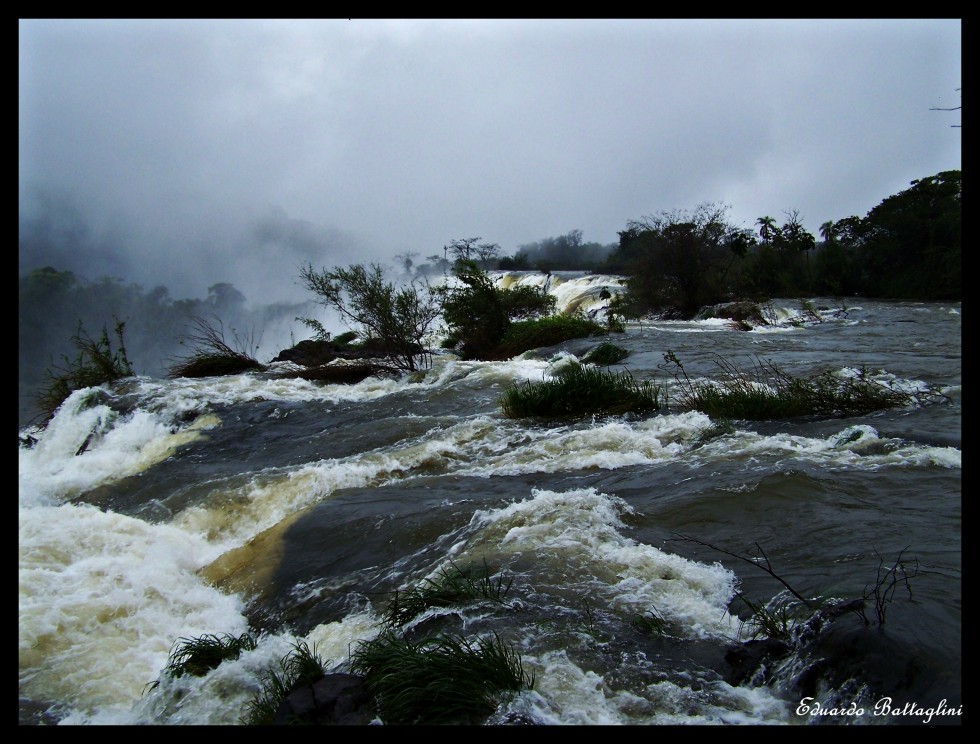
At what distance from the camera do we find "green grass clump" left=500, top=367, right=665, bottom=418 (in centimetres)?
875

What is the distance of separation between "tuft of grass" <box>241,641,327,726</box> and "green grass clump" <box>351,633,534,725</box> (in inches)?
9.9

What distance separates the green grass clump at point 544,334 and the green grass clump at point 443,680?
1445 cm

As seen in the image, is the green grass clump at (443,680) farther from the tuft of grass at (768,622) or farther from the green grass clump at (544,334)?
the green grass clump at (544,334)

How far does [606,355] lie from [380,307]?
575cm

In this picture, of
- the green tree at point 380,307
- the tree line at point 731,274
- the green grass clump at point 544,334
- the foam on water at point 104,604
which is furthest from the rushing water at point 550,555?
the tree line at point 731,274

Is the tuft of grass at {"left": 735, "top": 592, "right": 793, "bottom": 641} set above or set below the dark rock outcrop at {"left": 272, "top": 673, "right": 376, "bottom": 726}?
above

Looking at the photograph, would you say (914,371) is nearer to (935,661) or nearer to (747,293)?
(935,661)

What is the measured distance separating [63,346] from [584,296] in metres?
22.0

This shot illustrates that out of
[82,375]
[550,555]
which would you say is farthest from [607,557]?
[82,375]

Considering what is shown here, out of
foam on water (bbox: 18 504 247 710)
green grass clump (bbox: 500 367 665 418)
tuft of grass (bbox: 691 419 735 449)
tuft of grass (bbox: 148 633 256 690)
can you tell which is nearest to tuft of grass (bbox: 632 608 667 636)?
tuft of grass (bbox: 148 633 256 690)

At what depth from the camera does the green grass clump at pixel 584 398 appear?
875 centimetres

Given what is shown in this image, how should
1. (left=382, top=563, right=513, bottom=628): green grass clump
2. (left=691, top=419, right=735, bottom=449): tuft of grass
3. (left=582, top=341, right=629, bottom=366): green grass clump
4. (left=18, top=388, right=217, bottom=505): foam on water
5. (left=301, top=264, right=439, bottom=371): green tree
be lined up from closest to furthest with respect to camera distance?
(left=382, top=563, right=513, bottom=628): green grass clump, (left=691, top=419, right=735, bottom=449): tuft of grass, (left=18, top=388, right=217, bottom=505): foam on water, (left=582, top=341, right=629, bottom=366): green grass clump, (left=301, top=264, right=439, bottom=371): green tree

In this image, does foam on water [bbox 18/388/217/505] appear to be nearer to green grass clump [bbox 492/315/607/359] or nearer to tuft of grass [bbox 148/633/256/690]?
tuft of grass [bbox 148/633/256/690]

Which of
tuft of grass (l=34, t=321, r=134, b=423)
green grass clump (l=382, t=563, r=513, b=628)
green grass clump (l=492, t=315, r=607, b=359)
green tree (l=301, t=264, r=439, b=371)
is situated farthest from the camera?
green grass clump (l=492, t=315, r=607, b=359)
